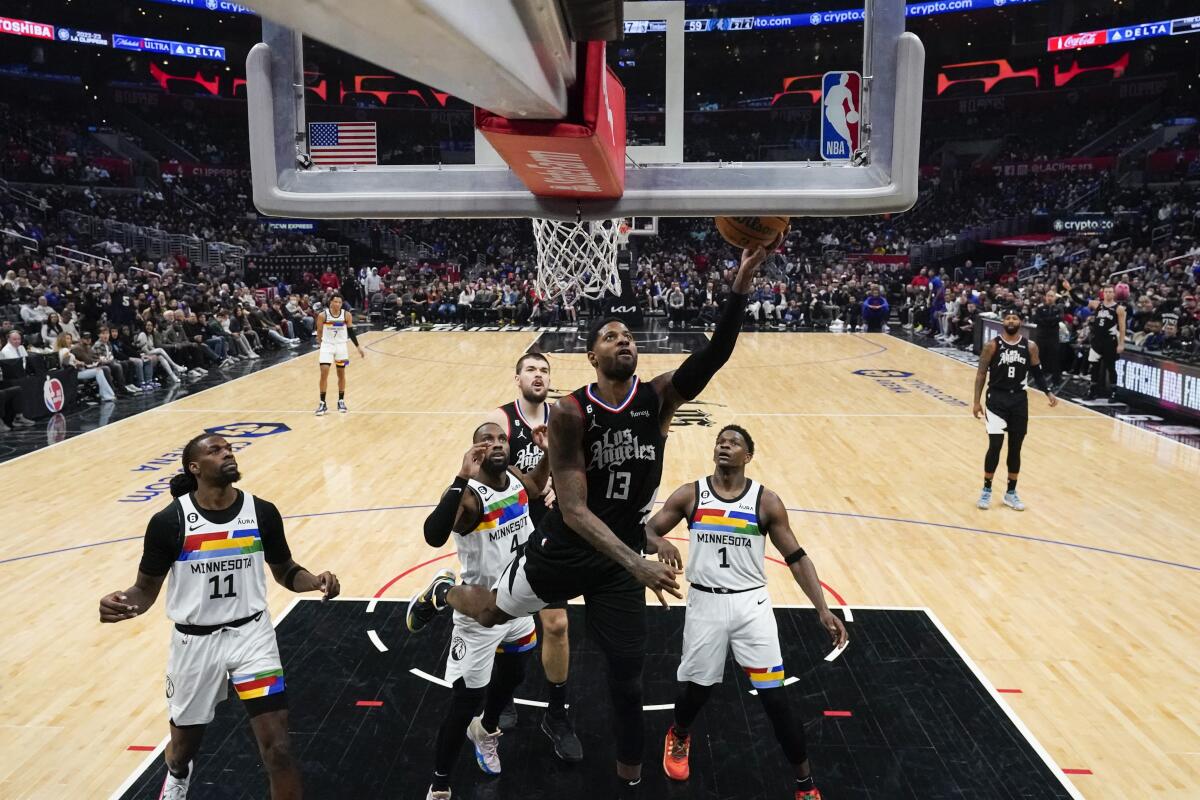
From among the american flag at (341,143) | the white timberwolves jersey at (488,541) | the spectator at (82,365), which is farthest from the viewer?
the spectator at (82,365)

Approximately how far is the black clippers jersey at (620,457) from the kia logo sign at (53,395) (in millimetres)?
11665

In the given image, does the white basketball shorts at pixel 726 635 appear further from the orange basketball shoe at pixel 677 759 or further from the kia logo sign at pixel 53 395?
the kia logo sign at pixel 53 395

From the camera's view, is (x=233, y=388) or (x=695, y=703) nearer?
(x=695, y=703)

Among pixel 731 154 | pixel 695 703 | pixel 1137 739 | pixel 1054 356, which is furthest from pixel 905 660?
pixel 1054 356

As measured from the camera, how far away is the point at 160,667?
18.0 ft

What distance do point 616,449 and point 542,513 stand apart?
1.52 m

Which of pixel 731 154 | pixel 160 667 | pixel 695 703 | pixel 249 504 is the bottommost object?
pixel 160 667

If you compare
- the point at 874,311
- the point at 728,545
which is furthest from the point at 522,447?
the point at 874,311

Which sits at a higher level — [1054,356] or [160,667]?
[1054,356]

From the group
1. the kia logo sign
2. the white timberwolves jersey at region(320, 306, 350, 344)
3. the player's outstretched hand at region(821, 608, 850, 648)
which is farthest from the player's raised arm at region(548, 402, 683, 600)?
the kia logo sign

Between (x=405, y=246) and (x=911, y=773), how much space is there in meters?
32.5

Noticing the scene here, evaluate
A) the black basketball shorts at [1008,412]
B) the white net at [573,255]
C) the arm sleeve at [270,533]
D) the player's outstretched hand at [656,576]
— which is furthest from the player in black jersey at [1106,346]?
the arm sleeve at [270,533]

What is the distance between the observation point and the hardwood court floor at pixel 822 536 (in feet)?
16.0

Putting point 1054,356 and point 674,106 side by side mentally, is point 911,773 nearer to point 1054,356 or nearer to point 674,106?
point 674,106
